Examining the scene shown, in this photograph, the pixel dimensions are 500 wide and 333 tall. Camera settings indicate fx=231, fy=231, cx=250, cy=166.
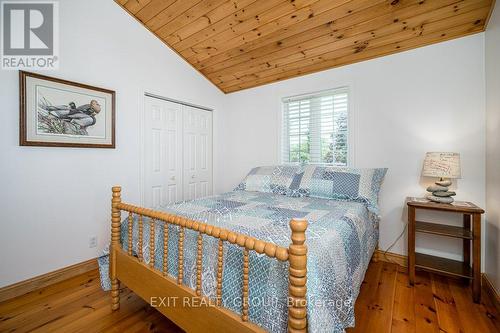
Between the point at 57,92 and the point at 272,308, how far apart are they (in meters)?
2.39

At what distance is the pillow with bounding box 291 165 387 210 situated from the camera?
80.5 inches

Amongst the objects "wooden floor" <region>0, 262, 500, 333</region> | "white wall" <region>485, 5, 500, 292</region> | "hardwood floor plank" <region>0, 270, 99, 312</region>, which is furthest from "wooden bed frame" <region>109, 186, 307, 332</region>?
"white wall" <region>485, 5, 500, 292</region>

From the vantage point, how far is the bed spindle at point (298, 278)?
795mm

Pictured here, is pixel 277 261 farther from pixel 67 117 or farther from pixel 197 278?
pixel 67 117

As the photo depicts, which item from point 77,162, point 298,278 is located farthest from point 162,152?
point 298,278

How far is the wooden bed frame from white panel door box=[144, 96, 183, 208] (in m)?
1.15

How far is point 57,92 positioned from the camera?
2.00 metres

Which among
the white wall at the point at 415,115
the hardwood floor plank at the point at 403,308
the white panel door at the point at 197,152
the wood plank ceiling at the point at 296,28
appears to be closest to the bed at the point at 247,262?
the hardwood floor plank at the point at 403,308

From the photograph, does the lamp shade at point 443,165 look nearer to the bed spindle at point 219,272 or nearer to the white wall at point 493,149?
the white wall at point 493,149

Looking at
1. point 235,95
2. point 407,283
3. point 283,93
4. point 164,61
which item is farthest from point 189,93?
point 407,283

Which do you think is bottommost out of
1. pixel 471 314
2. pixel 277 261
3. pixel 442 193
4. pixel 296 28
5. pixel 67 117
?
pixel 471 314

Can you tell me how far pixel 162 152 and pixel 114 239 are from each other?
4.62 ft

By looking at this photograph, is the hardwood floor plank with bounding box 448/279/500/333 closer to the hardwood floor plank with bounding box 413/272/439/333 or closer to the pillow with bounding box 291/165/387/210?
the hardwood floor plank with bounding box 413/272/439/333

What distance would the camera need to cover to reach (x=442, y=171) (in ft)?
6.07
